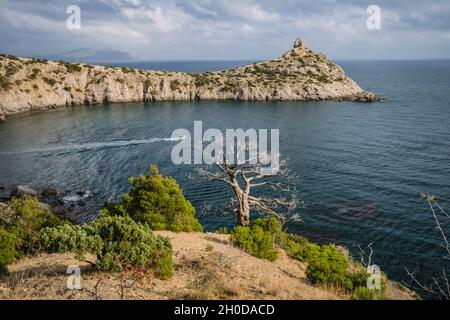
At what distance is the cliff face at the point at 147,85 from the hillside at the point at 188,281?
95626 mm

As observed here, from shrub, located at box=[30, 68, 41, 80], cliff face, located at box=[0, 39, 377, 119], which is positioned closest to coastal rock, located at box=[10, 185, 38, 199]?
cliff face, located at box=[0, 39, 377, 119]

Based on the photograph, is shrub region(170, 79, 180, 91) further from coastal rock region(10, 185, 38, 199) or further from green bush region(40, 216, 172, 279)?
green bush region(40, 216, 172, 279)

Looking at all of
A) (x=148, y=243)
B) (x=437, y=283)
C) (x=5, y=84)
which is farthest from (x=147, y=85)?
(x=437, y=283)

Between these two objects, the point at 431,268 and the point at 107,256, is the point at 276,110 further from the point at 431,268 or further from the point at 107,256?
the point at 107,256

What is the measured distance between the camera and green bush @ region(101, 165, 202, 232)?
28.9 meters

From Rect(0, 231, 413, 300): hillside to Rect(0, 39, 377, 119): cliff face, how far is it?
9563 cm

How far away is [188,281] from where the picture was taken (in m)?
17.3

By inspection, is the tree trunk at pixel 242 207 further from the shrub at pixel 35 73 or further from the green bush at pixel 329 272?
the shrub at pixel 35 73

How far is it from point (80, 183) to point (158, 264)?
130 feet

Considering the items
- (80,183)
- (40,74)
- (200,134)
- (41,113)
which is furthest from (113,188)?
(40,74)

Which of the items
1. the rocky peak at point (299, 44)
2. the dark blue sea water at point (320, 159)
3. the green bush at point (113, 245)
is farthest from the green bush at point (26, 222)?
the rocky peak at point (299, 44)

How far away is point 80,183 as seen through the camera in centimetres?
5238

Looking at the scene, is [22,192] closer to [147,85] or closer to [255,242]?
[255,242]

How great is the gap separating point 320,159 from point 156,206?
125 ft
